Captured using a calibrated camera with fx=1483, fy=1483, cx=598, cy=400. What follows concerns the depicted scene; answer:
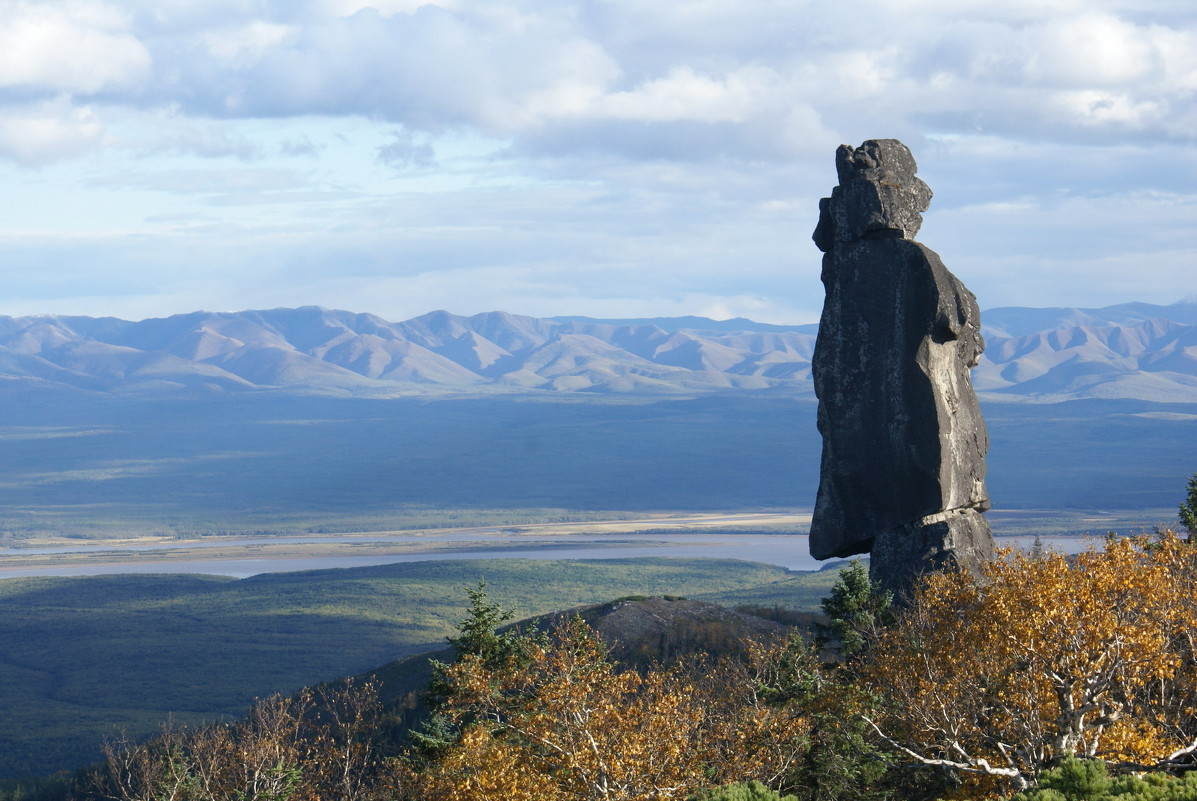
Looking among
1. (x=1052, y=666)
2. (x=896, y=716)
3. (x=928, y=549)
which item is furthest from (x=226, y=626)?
(x=1052, y=666)

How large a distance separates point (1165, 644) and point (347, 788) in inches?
792

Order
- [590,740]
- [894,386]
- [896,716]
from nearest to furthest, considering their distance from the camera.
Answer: [590,740] → [896,716] → [894,386]

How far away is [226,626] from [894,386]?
104 meters

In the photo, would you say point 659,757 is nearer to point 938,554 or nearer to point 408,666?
point 938,554

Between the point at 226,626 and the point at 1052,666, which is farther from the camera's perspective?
the point at 226,626

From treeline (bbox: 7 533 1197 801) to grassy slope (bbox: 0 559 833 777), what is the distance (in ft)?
194

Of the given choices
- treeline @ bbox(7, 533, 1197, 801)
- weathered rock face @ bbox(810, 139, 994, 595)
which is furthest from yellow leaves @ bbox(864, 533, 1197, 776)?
weathered rock face @ bbox(810, 139, 994, 595)

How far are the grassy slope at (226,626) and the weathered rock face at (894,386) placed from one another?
53.4 m

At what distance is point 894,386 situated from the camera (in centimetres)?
4972

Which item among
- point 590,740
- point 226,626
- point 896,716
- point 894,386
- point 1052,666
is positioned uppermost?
point 894,386

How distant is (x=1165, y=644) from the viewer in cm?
3189

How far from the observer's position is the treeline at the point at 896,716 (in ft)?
95.5

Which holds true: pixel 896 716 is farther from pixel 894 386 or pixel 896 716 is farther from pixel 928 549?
pixel 894 386

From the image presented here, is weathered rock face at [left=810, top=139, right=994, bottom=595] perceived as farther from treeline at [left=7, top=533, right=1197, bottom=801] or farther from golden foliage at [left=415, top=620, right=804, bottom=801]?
golden foliage at [left=415, top=620, right=804, bottom=801]
